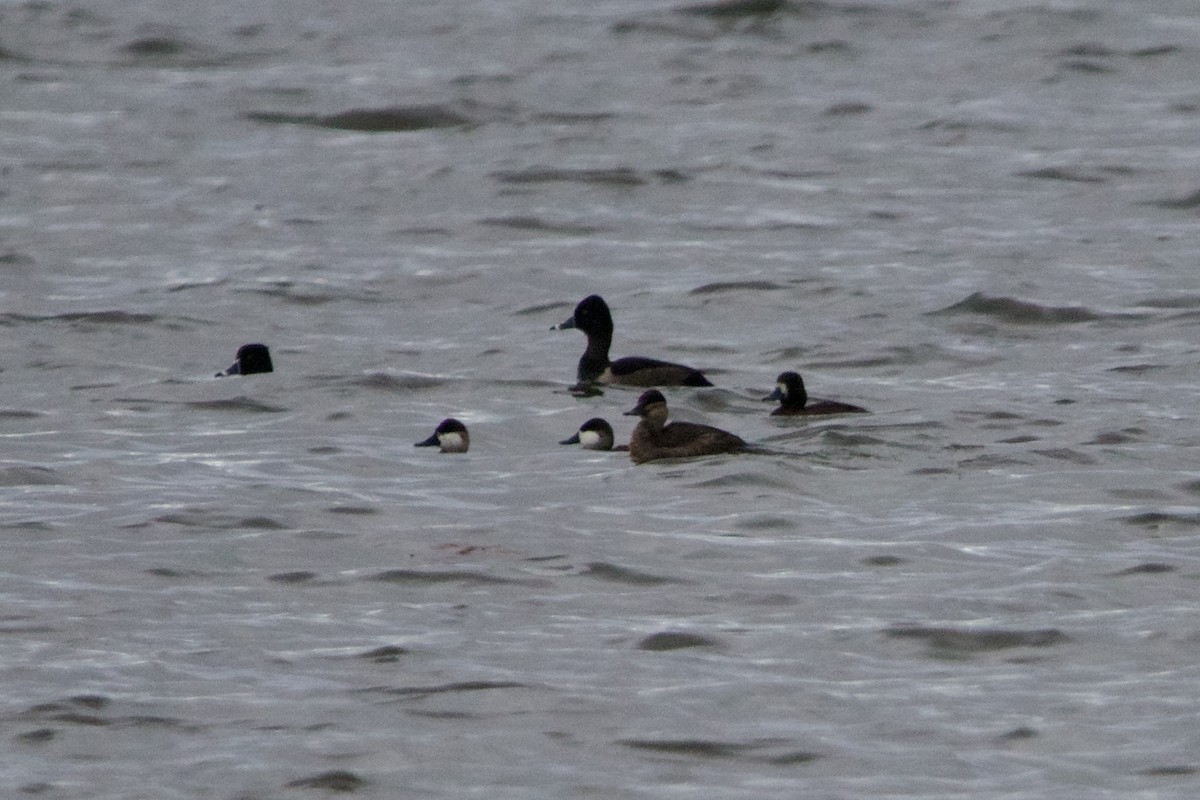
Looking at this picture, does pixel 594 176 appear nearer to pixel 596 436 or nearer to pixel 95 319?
pixel 95 319

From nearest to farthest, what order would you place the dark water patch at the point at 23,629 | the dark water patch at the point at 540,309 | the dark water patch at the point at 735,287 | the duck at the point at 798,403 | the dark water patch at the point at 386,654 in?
the dark water patch at the point at 386,654 → the dark water patch at the point at 23,629 → the duck at the point at 798,403 → the dark water patch at the point at 540,309 → the dark water patch at the point at 735,287

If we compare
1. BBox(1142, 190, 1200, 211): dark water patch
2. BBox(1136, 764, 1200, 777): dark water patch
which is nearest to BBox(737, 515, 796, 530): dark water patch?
BBox(1136, 764, 1200, 777): dark water patch

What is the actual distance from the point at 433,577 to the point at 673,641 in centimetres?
144

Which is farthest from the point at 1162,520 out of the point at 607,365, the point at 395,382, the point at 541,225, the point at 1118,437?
the point at 541,225

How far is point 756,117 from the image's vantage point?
26.1m

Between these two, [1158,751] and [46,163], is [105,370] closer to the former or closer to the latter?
[46,163]

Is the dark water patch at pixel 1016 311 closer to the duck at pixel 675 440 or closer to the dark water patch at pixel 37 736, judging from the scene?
the duck at pixel 675 440

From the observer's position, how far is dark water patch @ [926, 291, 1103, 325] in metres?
17.9

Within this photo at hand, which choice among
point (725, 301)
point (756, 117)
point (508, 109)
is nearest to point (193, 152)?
point (508, 109)

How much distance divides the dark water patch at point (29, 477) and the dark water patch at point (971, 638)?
4876mm

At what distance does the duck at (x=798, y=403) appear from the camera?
565 inches

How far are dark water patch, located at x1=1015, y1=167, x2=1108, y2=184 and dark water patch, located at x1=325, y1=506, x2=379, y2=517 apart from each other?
464 inches

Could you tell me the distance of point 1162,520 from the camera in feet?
38.8

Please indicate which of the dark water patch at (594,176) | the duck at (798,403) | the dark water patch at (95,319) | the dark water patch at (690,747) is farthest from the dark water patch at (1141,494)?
the dark water patch at (594,176)
